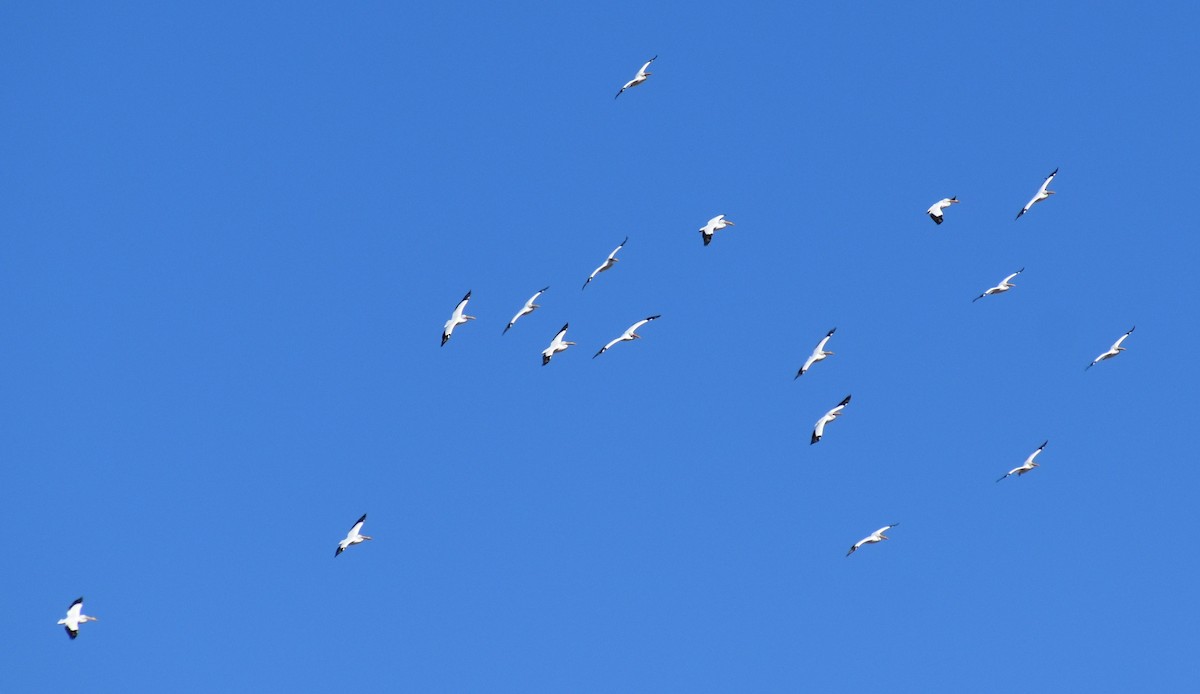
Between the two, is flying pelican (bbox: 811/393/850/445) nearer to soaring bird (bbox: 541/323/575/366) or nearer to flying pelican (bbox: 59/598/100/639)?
soaring bird (bbox: 541/323/575/366)

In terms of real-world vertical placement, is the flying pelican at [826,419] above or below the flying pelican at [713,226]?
below

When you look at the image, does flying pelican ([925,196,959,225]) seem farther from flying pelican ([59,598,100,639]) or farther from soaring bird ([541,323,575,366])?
flying pelican ([59,598,100,639])

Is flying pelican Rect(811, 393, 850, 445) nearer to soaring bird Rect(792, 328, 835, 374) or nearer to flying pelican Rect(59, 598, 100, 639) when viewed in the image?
soaring bird Rect(792, 328, 835, 374)

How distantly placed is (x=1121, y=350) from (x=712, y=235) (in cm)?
1419

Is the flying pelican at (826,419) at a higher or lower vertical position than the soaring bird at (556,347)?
lower

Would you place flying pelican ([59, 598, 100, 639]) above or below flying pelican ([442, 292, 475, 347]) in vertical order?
below

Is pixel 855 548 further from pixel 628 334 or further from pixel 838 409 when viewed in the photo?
pixel 628 334

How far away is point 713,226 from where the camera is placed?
68.4m

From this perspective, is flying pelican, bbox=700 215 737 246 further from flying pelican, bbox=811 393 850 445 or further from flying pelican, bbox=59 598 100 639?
flying pelican, bbox=59 598 100 639

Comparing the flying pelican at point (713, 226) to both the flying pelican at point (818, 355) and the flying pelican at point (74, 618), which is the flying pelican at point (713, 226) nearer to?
the flying pelican at point (818, 355)

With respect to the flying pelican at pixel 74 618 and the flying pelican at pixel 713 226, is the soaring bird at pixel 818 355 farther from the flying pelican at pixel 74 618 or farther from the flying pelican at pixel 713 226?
the flying pelican at pixel 74 618

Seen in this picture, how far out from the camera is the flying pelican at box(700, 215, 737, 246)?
224 ft

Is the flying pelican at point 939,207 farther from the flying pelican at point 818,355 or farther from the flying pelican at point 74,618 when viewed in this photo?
the flying pelican at point 74,618

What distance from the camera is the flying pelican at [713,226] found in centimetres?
6819
